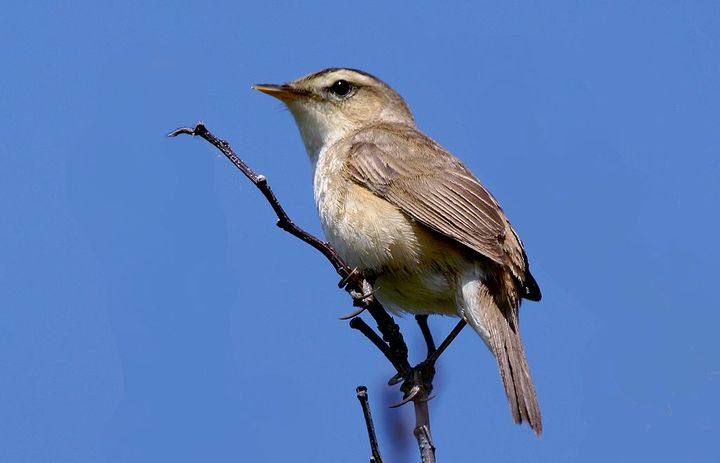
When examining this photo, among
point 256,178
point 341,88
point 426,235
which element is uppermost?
point 341,88

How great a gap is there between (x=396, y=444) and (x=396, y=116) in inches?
151

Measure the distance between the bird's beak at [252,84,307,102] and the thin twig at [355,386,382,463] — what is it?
3.15 meters

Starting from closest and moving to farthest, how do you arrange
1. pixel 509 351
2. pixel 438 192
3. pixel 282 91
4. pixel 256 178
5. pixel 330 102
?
pixel 256 178 → pixel 509 351 → pixel 438 192 → pixel 282 91 → pixel 330 102

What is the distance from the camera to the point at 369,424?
252 cm

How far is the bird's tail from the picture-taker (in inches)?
149

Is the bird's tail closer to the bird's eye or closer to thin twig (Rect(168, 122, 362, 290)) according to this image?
thin twig (Rect(168, 122, 362, 290))

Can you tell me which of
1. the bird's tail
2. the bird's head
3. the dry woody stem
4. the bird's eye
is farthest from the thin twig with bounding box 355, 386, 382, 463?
the bird's eye

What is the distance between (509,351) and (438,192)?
1.08 meters

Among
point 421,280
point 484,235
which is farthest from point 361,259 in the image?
point 484,235

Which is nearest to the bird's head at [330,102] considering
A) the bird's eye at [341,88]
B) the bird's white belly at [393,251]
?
the bird's eye at [341,88]

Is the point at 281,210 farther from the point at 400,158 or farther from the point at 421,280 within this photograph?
the point at 400,158

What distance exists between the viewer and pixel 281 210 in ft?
9.72

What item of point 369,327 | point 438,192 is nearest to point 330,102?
point 438,192

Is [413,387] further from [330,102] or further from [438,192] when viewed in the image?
[330,102]
